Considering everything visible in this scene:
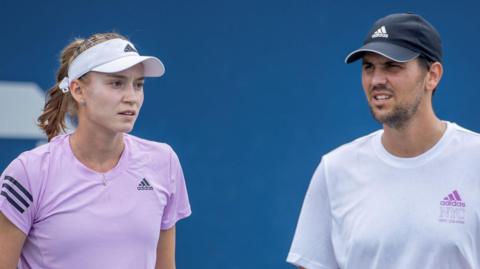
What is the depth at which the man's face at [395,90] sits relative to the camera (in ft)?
8.32

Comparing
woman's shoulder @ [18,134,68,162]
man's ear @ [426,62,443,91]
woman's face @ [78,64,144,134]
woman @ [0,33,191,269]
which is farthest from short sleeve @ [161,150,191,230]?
man's ear @ [426,62,443,91]

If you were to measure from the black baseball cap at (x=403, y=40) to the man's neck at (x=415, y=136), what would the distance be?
17 cm

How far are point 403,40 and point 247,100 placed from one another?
1.49 meters

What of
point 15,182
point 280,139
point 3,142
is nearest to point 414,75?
point 15,182

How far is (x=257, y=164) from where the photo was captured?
4.00 m

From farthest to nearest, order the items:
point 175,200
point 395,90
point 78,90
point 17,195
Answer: point 175,200 < point 78,90 < point 17,195 < point 395,90

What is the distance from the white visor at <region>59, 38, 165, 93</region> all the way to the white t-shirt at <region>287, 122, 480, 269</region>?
597 millimetres

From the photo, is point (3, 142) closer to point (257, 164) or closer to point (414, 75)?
point (257, 164)

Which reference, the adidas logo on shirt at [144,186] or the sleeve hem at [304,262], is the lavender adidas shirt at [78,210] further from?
the sleeve hem at [304,262]

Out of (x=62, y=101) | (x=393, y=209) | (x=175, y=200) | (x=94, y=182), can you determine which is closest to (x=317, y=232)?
(x=393, y=209)

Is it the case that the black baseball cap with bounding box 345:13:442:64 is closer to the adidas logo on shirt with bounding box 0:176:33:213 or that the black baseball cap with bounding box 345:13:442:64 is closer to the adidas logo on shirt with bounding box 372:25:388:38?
the adidas logo on shirt with bounding box 372:25:388:38

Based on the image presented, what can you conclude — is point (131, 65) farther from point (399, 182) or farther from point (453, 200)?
point (453, 200)

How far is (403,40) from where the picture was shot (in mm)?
2562

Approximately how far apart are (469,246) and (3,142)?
2.03 metres
